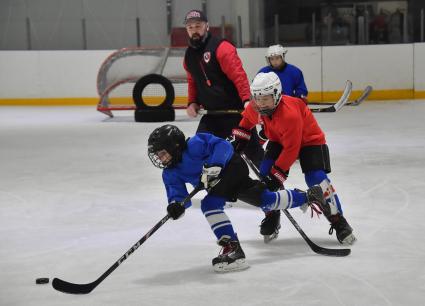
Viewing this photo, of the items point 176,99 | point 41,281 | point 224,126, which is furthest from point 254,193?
point 176,99

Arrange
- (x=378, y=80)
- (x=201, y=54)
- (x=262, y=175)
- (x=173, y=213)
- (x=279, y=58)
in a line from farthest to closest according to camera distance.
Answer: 1. (x=378, y=80)
2. (x=279, y=58)
3. (x=201, y=54)
4. (x=262, y=175)
5. (x=173, y=213)

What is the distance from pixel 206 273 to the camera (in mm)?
3141

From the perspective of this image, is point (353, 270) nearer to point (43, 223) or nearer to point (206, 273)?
point (206, 273)

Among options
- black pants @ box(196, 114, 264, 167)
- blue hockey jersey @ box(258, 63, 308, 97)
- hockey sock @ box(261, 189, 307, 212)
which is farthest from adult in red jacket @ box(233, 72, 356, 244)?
blue hockey jersey @ box(258, 63, 308, 97)

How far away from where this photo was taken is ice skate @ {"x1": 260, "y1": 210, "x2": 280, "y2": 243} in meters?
3.57

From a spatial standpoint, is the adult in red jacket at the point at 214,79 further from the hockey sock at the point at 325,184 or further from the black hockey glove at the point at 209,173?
the black hockey glove at the point at 209,173

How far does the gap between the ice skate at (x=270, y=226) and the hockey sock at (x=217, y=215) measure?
38cm

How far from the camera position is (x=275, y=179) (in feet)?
11.4

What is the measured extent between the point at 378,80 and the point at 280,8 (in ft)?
6.98

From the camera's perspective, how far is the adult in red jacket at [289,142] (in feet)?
11.1

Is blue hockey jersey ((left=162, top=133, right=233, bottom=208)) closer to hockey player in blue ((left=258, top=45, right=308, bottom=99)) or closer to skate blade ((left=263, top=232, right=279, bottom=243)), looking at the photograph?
skate blade ((left=263, top=232, right=279, bottom=243))

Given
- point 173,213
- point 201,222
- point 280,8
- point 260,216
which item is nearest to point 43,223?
point 201,222

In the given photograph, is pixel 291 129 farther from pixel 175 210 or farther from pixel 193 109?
pixel 193 109

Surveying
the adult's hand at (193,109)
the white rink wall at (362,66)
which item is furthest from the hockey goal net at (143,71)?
the adult's hand at (193,109)
